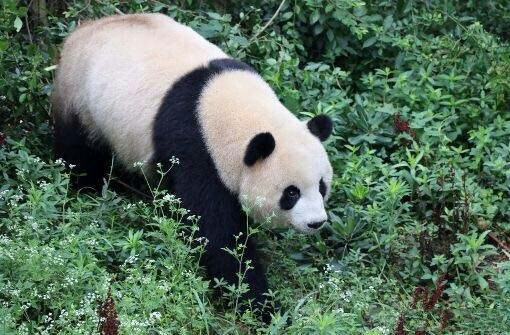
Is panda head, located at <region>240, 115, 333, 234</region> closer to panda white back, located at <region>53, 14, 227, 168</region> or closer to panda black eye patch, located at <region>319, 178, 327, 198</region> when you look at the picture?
panda black eye patch, located at <region>319, 178, 327, 198</region>

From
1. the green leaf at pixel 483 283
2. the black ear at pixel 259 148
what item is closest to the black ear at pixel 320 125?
the black ear at pixel 259 148

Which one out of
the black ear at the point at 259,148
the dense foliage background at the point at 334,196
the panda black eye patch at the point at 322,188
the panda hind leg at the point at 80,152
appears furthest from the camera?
the panda hind leg at the point at 80,152

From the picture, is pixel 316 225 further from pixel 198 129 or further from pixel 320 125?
pixel 198 129

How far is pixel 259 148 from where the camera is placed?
5.73 metres

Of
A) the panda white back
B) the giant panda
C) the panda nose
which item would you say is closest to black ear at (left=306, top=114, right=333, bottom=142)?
the giant panda

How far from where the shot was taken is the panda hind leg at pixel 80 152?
680 cm

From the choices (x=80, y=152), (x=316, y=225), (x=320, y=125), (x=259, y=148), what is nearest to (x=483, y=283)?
(x=316, y=225)

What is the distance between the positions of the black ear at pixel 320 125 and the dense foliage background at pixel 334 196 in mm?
701

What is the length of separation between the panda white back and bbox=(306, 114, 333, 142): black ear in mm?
812

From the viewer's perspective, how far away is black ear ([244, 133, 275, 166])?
5688 millimetres

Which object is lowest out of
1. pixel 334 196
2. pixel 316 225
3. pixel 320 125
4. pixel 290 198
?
pixel 334 196

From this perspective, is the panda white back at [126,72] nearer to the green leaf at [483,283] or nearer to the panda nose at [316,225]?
the panda nose at [316,225]

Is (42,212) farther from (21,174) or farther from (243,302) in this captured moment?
(243,302)

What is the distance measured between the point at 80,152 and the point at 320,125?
5.83ft
